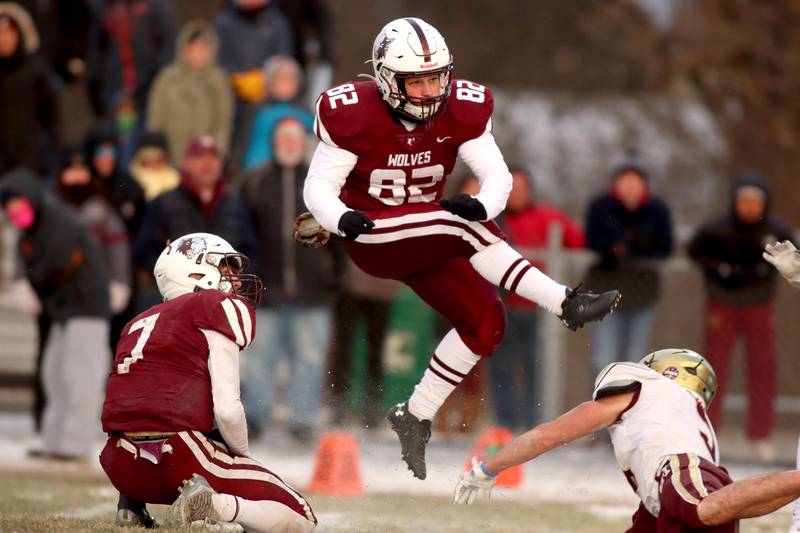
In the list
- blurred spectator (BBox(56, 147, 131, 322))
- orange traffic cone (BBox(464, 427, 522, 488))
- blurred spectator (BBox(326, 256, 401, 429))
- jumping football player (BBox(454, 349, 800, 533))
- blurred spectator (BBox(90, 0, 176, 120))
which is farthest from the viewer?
blurred spectator (BBox(90, 0, 176, 120))

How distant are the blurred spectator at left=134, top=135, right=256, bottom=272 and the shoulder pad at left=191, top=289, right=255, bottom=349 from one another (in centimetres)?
362

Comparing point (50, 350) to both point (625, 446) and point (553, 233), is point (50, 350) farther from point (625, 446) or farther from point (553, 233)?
point (625, 446)

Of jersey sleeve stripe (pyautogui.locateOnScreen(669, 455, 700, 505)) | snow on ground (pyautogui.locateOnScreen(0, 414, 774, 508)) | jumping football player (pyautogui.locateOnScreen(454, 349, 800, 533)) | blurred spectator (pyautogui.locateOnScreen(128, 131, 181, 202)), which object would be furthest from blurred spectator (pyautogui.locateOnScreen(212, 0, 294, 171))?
jersey sleeve stripe (pyautogui.locateOnScreen(669, 455, 700, 505))

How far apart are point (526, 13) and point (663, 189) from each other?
350 inches

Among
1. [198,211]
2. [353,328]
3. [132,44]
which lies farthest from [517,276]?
[132,44]

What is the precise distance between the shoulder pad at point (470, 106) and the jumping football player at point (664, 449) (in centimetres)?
137

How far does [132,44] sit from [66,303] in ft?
9.62

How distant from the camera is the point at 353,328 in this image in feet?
38.9

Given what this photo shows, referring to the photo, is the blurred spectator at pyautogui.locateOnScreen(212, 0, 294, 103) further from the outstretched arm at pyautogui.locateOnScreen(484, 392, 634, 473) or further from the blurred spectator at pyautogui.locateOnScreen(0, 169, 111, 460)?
the outstretched arm at pyautogui.locateOnScreen(484, 392, 634, 473)

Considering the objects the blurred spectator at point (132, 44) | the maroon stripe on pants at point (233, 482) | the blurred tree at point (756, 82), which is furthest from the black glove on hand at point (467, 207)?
the blurred tree at point (756, 82)

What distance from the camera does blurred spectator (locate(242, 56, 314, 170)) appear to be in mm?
11883

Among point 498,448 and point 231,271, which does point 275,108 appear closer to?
Result: point 498,448

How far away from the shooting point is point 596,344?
37.4 ft

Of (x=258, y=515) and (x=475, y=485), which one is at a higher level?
(x=475, y=485)
